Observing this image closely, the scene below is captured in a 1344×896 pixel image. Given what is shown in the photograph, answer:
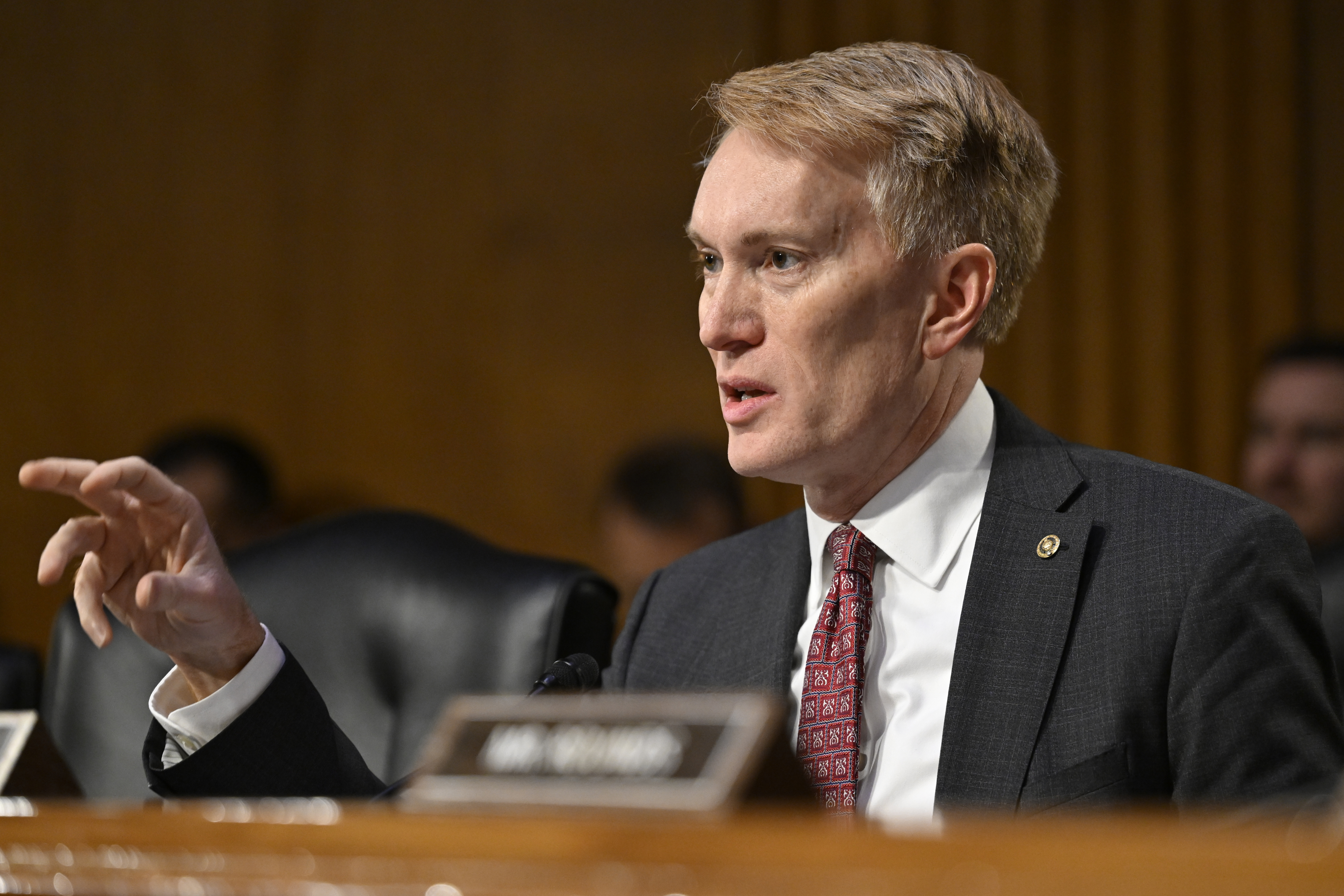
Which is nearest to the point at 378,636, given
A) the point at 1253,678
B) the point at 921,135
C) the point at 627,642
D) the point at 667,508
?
the point at 627,642

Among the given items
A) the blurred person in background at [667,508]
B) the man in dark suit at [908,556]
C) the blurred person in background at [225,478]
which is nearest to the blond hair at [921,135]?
the man in dark suit at [908,556]

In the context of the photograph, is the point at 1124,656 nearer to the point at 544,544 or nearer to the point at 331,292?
the point at 544,544

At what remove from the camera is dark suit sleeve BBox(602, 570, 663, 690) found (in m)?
1.53

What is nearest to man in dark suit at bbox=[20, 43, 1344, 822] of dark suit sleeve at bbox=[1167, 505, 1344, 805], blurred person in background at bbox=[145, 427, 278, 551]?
dark suit sleeve at bbox=[1167, 505, 1344, 805]

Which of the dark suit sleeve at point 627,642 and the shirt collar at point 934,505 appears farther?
the dark suit sleeve at point 627,642

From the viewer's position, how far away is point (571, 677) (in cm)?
110

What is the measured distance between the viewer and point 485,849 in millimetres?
618

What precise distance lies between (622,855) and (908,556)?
77cm

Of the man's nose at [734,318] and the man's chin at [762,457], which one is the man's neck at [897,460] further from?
the man's nose at [734,318]

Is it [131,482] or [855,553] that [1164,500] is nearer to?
[855,553]

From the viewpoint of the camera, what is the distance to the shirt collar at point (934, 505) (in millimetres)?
1319

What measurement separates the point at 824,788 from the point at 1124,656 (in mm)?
282

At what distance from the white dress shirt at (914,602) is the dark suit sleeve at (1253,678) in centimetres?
20

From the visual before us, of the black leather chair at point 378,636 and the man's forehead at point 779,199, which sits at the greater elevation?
the man's forehead at point 779,199
